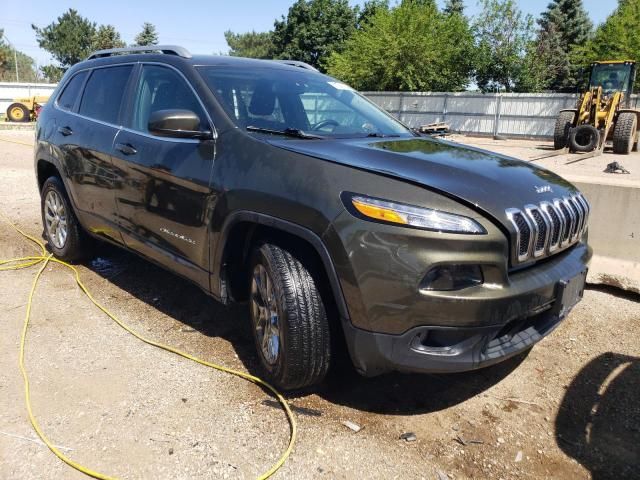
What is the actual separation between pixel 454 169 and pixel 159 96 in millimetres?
Result: 2112

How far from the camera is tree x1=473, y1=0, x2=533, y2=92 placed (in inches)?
1347

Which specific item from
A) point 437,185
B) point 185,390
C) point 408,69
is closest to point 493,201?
point 437,185

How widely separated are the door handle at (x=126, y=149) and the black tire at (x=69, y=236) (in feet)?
4.17

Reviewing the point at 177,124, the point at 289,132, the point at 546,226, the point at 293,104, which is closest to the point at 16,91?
the point at 293,104

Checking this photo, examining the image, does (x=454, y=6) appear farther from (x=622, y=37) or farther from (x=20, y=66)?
(x=20, y=66)

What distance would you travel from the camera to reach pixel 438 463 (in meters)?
2.52

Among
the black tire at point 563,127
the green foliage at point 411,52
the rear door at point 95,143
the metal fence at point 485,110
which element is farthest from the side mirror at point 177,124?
the green foliage at point 411,52

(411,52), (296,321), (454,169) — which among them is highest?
(411,52)

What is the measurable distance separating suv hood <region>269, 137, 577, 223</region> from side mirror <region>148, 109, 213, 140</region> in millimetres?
508

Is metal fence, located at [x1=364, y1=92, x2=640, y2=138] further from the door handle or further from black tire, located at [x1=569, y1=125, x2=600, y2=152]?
the door handle

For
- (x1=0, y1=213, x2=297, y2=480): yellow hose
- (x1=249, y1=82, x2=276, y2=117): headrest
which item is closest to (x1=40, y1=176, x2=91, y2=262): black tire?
(x1=0, y1=213, x2=297, y2=480): yellow hose

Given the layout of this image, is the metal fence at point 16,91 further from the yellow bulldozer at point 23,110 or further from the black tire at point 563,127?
the black tire at point 563,127

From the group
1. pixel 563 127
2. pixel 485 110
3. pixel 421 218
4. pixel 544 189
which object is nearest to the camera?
pixel 421 218

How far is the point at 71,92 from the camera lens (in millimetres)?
4918
